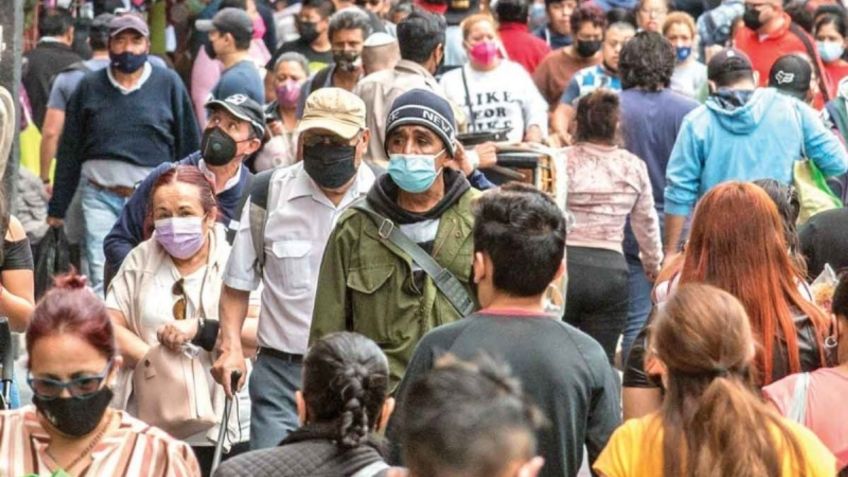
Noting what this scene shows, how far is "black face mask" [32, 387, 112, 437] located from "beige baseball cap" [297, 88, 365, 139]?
2577 millimetres

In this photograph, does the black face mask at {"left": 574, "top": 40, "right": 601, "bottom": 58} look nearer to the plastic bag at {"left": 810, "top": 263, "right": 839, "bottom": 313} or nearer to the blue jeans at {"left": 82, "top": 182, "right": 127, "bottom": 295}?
the blue jeans at {"left": 82, "top": 182, "right": 127, "bottom": 295}

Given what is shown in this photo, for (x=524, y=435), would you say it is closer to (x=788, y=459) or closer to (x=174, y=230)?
(x=788, y=459)

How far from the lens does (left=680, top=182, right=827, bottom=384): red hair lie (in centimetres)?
A: 586

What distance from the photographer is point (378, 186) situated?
6820 millimetres

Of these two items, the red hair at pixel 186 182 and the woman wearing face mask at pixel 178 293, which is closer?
the woman wearing face mask at pixel 178 293

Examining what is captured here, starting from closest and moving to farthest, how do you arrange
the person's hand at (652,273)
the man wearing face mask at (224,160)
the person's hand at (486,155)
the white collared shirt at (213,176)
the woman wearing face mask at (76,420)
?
the woman wearing face mask at (76,420)
the man wearing face mask at (224,160)
the white collared shirt at (213,176)
the person's hand at (486,155)
the person's hand at (652,273)

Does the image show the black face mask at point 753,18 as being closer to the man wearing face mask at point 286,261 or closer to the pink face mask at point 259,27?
the pink face mask at point 259,27

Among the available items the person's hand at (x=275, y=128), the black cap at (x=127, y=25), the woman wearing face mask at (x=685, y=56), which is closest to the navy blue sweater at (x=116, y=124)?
the black cap at (x=127, y=25)

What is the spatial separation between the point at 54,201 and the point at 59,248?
0.47 meters

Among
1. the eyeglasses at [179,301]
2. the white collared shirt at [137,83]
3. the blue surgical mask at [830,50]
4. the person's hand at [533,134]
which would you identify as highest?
the white collared shirt at [137,83]

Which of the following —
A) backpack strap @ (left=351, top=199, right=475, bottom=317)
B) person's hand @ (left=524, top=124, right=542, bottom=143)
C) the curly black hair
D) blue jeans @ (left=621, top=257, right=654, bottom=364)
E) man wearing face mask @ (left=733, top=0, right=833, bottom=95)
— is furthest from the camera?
man wearing face mask @ (left=733, top=0, right=833, bottom=95)

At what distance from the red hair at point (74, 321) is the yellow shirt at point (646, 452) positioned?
1270 mm

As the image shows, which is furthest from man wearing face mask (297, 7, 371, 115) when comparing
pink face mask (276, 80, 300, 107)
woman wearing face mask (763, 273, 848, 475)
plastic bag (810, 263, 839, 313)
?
woman wearing face mask (763, 273, 848, 475)

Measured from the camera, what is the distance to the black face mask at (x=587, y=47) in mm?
14039
